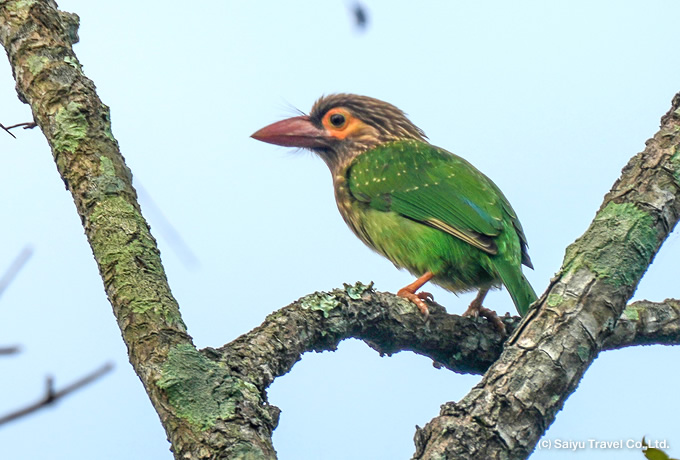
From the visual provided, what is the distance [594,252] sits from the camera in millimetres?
2299

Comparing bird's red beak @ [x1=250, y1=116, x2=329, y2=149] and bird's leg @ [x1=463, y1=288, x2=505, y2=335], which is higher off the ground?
bird's red beak @ [x1=250, y1=116, x2=329, y2=149]

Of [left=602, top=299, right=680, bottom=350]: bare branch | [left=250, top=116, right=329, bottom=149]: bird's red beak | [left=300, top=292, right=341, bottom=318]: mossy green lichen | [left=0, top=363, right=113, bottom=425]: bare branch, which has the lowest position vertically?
[left=0, top=363, right=113, bottom=425]: bare branch

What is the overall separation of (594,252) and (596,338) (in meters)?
0.24

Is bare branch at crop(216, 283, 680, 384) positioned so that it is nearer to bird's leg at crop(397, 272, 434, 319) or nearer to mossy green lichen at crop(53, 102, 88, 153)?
bird's leg at crop(397, 272, 434, 319)

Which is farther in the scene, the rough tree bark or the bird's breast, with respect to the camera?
the bird's breast

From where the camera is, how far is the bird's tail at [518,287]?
360 centimetres

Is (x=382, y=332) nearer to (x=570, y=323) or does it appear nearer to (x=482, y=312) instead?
(x=482, y=312)

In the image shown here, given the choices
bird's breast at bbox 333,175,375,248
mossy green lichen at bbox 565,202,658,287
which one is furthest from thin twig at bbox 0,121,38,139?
bird's breast at bbox 333,175,375,248

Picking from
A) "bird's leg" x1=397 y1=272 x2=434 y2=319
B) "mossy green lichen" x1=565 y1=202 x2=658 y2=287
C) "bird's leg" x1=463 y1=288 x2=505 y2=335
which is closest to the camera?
"mossy green lichen" x1=565 y1=202 x2=658 y2=287

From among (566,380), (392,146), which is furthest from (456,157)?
(566,380)

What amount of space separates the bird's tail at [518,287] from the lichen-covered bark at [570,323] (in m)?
1.20

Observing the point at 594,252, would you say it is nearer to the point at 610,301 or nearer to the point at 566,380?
the point at 610,301

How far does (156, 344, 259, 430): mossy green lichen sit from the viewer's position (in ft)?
6.13

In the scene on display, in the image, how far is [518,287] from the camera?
3.70 meters
